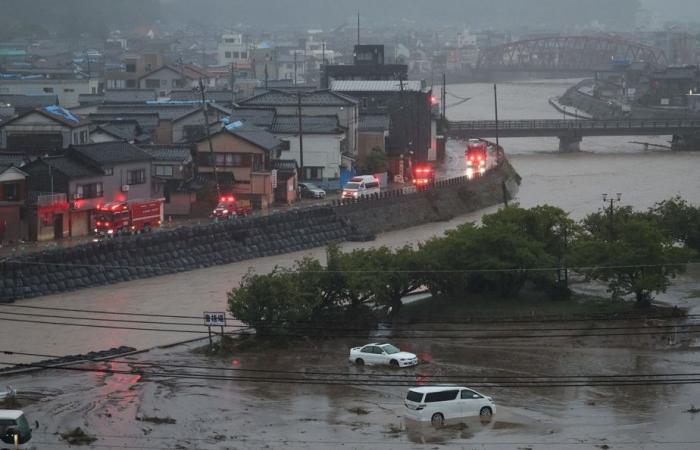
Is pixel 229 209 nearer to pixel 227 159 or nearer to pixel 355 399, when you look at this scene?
pixel 227 159

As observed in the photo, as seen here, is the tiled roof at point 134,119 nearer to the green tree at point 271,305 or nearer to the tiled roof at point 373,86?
the tiled roof at point 373,86

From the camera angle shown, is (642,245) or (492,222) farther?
(492,222)

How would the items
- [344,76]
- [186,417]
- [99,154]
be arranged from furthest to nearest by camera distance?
[344,76] → [99,154] → [186,417]

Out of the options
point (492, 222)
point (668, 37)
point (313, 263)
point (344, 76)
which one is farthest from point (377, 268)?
point (668, 37)

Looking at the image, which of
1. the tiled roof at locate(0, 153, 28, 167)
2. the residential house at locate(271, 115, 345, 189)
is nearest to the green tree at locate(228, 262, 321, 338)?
the tiled roof at locate(0, 153, 28, 167)

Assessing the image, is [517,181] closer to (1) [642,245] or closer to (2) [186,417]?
(1) [642,245]

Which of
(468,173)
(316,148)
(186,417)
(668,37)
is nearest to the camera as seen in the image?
(186,417)

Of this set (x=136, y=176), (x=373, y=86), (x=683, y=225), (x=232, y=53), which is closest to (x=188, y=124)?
(x=373, y=86)
